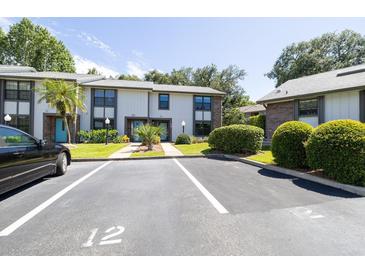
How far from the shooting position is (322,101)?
14281mm

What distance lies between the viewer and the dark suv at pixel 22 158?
186 inches

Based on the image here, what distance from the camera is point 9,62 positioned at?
125ft

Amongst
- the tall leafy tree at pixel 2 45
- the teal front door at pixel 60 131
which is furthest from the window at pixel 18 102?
the tall leafy tree at pixel 2 45

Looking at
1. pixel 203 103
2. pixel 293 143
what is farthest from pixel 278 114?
pixel 293 143

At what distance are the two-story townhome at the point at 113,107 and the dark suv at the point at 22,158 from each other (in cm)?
1353

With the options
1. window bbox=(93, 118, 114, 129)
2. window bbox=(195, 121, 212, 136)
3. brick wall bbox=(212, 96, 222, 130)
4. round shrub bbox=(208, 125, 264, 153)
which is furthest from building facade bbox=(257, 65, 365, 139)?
window bbox=(93, 118, 114, 129)

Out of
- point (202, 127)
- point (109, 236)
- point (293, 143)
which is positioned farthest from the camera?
point (202, 127)

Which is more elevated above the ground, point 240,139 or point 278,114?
point 278,114

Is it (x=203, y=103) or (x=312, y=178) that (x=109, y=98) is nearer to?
(x=203, y=103)

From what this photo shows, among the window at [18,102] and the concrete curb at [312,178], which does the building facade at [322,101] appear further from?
the window at [18,102]

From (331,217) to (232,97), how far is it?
115 ft

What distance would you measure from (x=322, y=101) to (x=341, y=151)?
32.4ft

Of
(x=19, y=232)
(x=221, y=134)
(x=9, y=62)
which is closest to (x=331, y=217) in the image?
(x=19, y=232)

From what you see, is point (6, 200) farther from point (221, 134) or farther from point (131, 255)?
point (221, 134)
